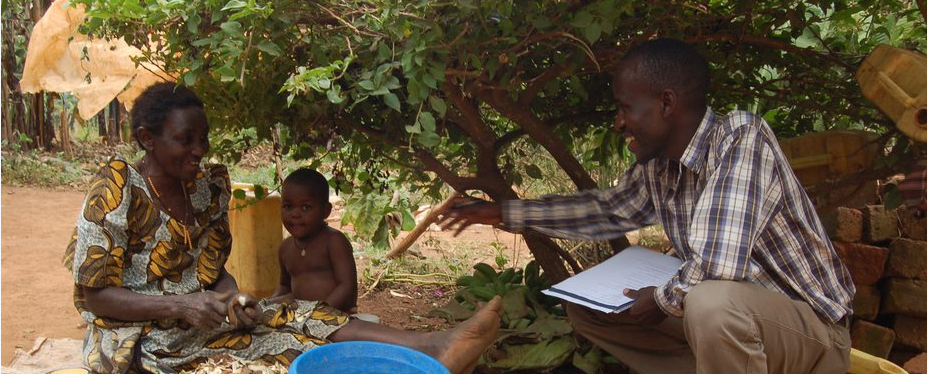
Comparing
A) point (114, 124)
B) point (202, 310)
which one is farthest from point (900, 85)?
point (114, 124)

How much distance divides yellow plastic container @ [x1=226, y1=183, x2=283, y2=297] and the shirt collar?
2.46m

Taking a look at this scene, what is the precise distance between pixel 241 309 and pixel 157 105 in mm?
787

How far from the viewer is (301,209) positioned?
12.0 ft

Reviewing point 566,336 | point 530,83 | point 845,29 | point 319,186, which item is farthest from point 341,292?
point 845,29

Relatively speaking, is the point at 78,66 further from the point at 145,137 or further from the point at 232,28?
the point at 232,28

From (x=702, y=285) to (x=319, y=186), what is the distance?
1.94 meters

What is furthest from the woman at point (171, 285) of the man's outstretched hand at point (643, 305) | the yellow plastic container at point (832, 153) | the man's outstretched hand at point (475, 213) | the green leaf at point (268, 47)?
the yellow plastic container at point (832, 153)

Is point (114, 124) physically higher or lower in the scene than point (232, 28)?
lower

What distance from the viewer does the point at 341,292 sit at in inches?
144

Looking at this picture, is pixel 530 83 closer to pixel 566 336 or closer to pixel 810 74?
pixel 566 336

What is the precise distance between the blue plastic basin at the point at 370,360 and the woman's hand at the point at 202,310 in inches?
18.1

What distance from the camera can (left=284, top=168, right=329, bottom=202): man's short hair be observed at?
3621 millimetres

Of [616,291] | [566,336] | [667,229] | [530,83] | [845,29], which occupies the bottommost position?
[566,336]

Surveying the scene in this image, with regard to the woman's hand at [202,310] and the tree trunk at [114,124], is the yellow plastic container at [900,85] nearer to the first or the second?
the woman's hand at [202,310]
